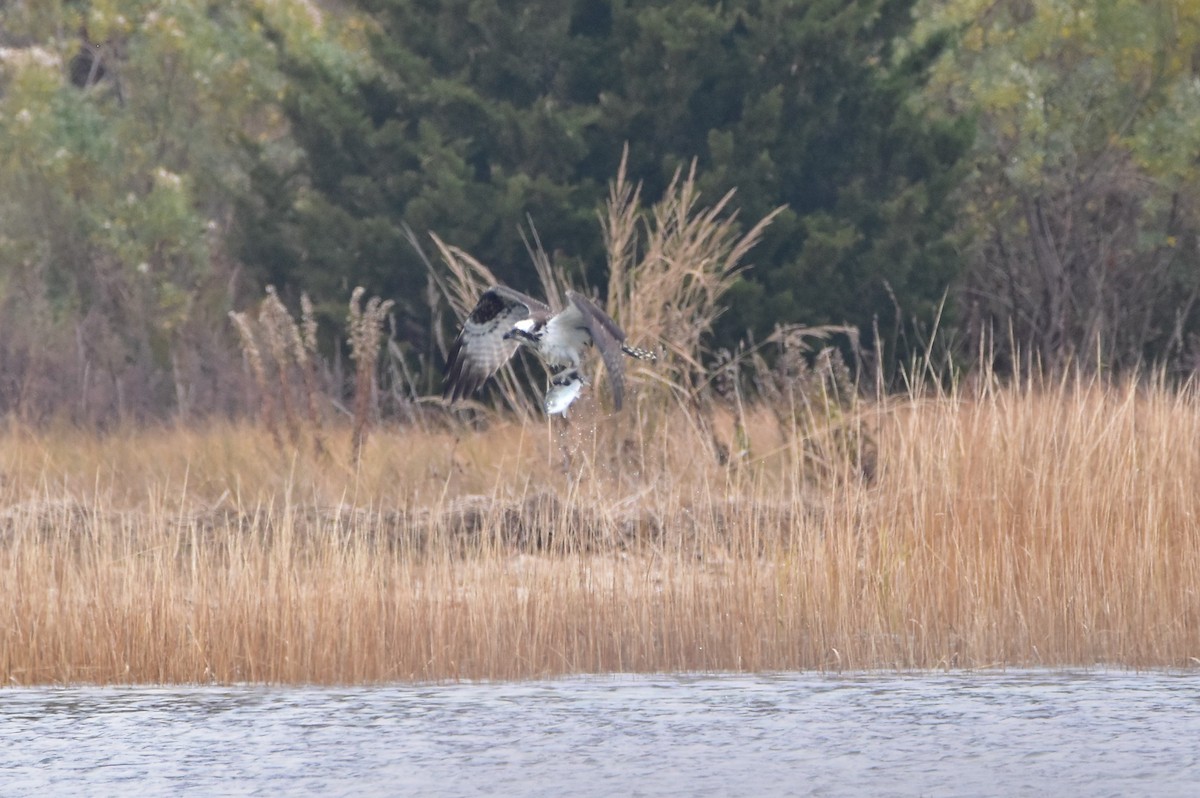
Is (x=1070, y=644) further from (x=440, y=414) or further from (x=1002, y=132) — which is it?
(x=1002, y=132)

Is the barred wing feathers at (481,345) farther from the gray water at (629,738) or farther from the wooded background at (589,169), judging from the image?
the wooded background at (589,169)

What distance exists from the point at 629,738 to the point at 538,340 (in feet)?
6.41

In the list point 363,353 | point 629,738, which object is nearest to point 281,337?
point 363,353

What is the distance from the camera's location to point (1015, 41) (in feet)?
60.7

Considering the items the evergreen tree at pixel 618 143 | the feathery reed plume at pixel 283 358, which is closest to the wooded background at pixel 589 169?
the evergreen tree at pixel 618 143

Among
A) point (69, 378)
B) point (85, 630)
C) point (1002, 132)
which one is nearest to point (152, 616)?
point (85, 630)

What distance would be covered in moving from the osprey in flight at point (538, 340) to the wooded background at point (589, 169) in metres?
6.86

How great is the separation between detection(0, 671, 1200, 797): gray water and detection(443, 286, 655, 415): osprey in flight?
3.73ft

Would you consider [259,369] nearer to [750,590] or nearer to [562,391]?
[562,391]

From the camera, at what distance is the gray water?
5496mm

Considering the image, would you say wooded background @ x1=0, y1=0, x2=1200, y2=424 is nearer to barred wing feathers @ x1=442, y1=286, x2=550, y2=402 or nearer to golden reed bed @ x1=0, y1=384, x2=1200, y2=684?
golden reed bed @ x1=0, y1=384, x2=1200, y2=684

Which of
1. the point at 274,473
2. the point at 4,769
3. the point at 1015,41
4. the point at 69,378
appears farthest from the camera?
the point at 1015,41

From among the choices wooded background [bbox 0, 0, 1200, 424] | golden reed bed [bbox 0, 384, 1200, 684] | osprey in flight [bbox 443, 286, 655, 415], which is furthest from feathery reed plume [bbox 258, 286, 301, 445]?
wooded background [bbox 0, 0, 1200, 424]

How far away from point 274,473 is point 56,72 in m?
9.74
